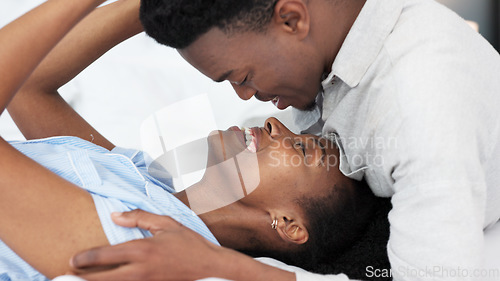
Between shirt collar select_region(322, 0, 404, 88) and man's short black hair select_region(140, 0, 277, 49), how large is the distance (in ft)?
0.62

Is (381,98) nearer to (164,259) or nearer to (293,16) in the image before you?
(293,16)

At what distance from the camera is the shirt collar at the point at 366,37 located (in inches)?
39.8

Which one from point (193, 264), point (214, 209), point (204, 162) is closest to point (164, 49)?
point (204, 162)

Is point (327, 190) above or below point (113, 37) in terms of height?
below

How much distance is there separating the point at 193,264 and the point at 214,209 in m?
0.25

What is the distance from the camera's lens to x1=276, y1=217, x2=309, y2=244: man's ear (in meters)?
1.07

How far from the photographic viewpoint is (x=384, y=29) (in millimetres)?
1011

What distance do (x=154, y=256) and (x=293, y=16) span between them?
0.50m

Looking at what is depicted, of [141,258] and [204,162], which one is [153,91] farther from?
[141,258]

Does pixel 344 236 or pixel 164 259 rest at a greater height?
pixel 164 259

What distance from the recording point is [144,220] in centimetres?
87

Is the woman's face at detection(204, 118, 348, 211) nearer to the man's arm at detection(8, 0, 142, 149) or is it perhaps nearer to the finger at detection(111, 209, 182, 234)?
the finger at detection(111, 209, 182, 234)

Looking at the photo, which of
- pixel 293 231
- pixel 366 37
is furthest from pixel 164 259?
pixel 366 37

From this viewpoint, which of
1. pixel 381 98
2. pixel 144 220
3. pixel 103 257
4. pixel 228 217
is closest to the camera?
pixel 103 257
